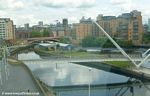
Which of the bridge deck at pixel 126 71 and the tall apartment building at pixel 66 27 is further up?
the tall apartment building at pixel 66 27

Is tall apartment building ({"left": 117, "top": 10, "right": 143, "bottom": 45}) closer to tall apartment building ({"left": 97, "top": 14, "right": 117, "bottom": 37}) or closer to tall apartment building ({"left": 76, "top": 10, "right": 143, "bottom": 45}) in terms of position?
tall apartment building ({"left": 76, "top": 10, "right": 143, "bottom": 45})

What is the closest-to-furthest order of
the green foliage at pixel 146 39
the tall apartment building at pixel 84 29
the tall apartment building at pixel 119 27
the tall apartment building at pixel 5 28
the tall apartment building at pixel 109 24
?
the tall apartment building at pixel 5 28, the green foliage at pixel 146 39, the tall apartment building at pixel 119 27, the tall apartment building at pixel 109 24, the tall apartment building at pixel 84 29

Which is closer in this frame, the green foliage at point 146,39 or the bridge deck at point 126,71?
the bridge deck at point 126,71

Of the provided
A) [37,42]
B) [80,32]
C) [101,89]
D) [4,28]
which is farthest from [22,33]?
[101,89]

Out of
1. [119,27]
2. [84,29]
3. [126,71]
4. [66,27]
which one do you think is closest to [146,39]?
[119,27]

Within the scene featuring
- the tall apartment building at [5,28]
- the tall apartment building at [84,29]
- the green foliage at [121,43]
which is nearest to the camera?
the tall apartment building at [5,28]

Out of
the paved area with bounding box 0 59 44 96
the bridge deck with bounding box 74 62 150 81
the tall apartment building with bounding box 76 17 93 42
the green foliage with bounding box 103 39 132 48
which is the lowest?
the bridge deck with bounding box 74 62 150 81

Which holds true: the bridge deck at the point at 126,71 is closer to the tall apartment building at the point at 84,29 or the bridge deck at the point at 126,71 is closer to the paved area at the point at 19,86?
the paved area at the point at 19,86

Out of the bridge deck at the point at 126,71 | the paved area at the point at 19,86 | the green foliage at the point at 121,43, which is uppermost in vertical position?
the paved area at the point at 19,86

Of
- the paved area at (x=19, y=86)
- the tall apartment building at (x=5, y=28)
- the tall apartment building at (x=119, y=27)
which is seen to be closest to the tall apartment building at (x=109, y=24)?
the tall apartment building at (x=119, y=27)

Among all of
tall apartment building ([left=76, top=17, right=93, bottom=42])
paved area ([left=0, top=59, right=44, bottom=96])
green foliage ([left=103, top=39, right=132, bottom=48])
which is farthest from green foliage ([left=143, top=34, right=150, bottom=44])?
paved area ([left=0, top=59, right=44, bottom=96])

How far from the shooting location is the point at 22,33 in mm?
37781

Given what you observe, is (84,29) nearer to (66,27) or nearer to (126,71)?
(66,27)

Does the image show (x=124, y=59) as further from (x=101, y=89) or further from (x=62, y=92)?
(x=62, y=92)
